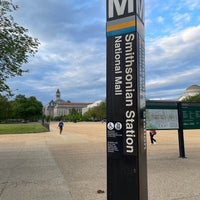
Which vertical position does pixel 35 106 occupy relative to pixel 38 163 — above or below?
above

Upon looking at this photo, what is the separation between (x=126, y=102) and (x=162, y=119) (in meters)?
9.52

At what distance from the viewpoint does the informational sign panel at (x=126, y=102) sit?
384 centimetres

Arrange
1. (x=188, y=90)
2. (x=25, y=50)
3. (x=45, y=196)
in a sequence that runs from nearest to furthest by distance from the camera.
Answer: (x=45, y=196), (x=25, y=50), (x=188, y=90)

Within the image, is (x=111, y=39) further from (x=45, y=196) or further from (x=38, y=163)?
→ (x=38, y=163)

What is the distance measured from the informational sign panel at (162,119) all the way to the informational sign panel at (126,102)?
875 centimetres

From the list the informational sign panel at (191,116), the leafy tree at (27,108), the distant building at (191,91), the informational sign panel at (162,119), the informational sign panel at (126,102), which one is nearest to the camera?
the informational sign panel at (126,102)

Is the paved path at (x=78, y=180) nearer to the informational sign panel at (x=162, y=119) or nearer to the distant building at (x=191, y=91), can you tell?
the informational sign panel at (x=162, y=119)

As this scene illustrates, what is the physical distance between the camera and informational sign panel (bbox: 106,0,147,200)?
3.84 meters

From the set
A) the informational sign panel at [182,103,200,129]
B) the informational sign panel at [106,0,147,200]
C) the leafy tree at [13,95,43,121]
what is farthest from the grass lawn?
the leafy tree at [13,95,43,121]

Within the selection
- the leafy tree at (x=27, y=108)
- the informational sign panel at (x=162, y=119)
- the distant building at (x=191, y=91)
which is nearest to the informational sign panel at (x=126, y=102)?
the informational sign panel at (x=162, y=119)

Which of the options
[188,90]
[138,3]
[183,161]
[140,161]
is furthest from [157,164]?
[188,90]

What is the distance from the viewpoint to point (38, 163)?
11.3 metres

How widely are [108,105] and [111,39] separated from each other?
946mm

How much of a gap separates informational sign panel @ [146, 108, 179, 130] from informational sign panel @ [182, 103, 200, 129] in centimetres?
50
